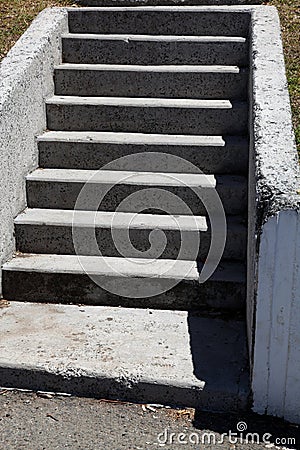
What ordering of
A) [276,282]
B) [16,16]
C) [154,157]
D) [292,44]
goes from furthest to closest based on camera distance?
[16,16]
[292,44]
[154,157]
[276,282]

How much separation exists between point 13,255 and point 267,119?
2.00 metres

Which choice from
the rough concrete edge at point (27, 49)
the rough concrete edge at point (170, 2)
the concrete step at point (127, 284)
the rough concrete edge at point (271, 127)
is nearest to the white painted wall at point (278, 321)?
the rough concrete edge at point (271, 127)

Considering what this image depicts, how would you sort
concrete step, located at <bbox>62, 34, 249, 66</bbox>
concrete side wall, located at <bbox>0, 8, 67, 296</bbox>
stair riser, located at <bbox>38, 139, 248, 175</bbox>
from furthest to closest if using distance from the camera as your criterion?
1. concrete step, located at <bbox>62, 34, 249, 66</bbox>
2. stair riser, located at <bbox>38, 139, 248, 175</bbox>
3. concrete side wall, located at <bbox>0, 8, 67, 296</bbox>

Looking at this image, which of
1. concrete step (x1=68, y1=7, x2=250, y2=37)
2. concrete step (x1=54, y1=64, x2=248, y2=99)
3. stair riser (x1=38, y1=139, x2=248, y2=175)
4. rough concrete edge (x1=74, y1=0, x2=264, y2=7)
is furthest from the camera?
rough concrete edge (x1=74, y1=0, x2=264, y2=7)

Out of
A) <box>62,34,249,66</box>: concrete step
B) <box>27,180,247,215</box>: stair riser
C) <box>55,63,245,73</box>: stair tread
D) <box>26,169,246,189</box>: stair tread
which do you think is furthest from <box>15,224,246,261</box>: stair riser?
<box>62,34,249,66</box>: concrete step

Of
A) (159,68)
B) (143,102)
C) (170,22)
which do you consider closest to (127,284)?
(143,102)

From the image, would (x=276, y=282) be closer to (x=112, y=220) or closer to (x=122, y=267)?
(x=122, y=267)

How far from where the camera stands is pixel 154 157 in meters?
6.01

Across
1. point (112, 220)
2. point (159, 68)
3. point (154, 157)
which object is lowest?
point (112, 220)

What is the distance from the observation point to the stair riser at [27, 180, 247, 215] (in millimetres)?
5750

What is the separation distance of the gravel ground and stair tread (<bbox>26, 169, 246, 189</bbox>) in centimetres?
183

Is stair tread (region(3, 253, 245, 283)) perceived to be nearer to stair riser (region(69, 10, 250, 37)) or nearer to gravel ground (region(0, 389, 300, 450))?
gravel ground (region(0, 389, 300, 450))

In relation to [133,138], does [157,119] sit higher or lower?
higher

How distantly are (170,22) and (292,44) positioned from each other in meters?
1.26
